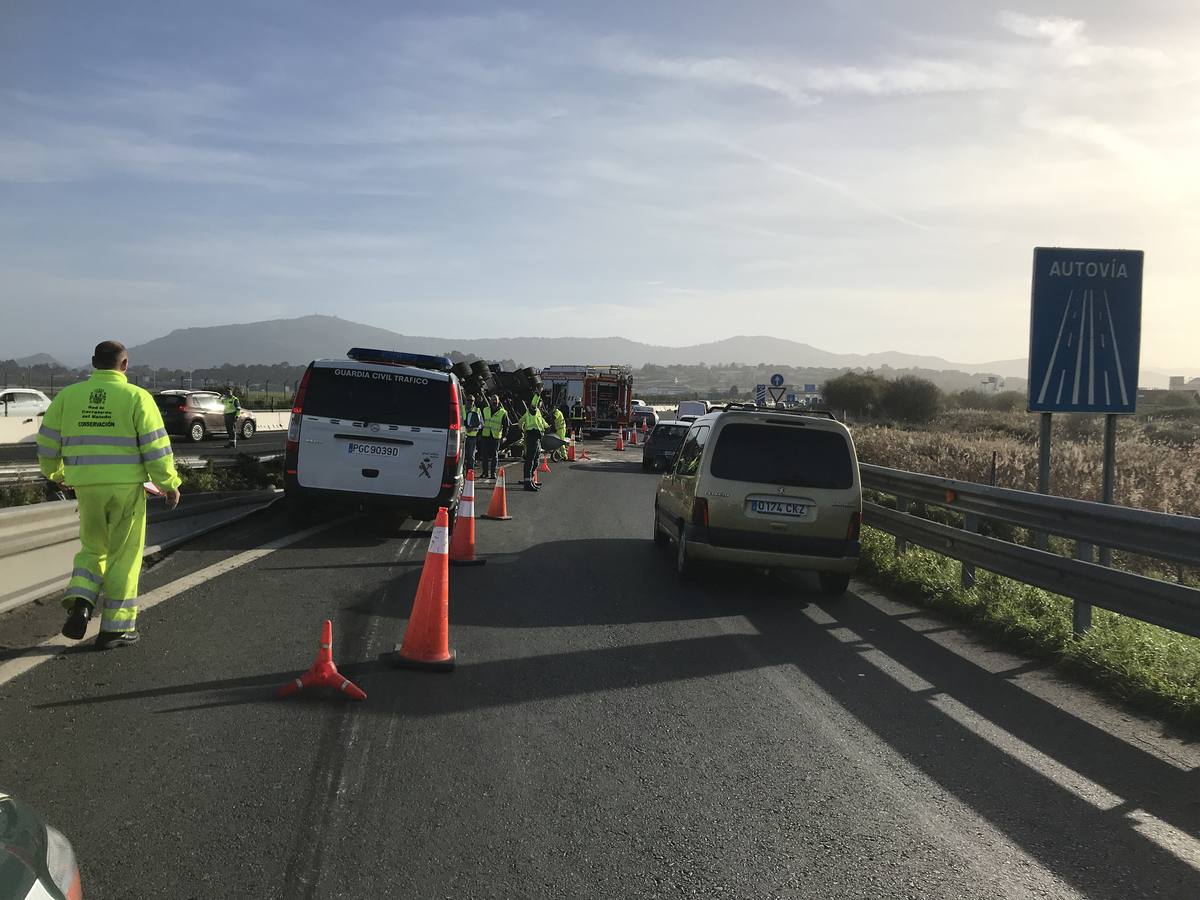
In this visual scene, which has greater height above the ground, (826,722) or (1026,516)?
(1026,516)

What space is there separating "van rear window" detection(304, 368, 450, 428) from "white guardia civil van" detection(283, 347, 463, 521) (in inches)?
0.5

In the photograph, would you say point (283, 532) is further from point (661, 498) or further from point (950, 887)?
point (950, 887)

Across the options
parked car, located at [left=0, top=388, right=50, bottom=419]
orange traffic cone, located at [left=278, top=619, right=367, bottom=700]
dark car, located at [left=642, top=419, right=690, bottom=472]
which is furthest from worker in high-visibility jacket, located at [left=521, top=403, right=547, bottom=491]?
parked car, located at [left=0, top=388, right=50, bottom=419]

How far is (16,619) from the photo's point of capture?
7.18m

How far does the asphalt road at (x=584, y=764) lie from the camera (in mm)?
3756

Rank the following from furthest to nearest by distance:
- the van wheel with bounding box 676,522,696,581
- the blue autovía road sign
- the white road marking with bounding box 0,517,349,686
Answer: the van wheel with bounding box 676,522,696,581 < the blue autovía road sign < the white road marking with bounding box 0,517,349,686

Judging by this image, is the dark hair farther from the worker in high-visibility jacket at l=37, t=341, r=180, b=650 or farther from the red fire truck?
the red fire truck

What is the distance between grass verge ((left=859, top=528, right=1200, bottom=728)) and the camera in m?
6.38

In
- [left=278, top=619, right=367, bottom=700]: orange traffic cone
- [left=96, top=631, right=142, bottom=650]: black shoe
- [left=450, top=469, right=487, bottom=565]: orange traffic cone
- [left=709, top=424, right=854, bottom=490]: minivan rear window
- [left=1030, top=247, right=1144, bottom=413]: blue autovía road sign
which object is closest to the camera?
[left=278, top=619, right=367, bottom=700]: orange traffic cone

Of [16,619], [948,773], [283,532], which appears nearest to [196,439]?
[283,532]

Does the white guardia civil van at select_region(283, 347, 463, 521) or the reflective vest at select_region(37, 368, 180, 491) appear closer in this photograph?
the reflective vest at select_region(37, 368, 180, 491)

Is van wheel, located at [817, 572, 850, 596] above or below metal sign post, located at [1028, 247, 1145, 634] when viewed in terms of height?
below

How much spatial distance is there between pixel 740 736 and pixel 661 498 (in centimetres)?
714

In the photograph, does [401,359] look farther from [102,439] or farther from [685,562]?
[102,439]
